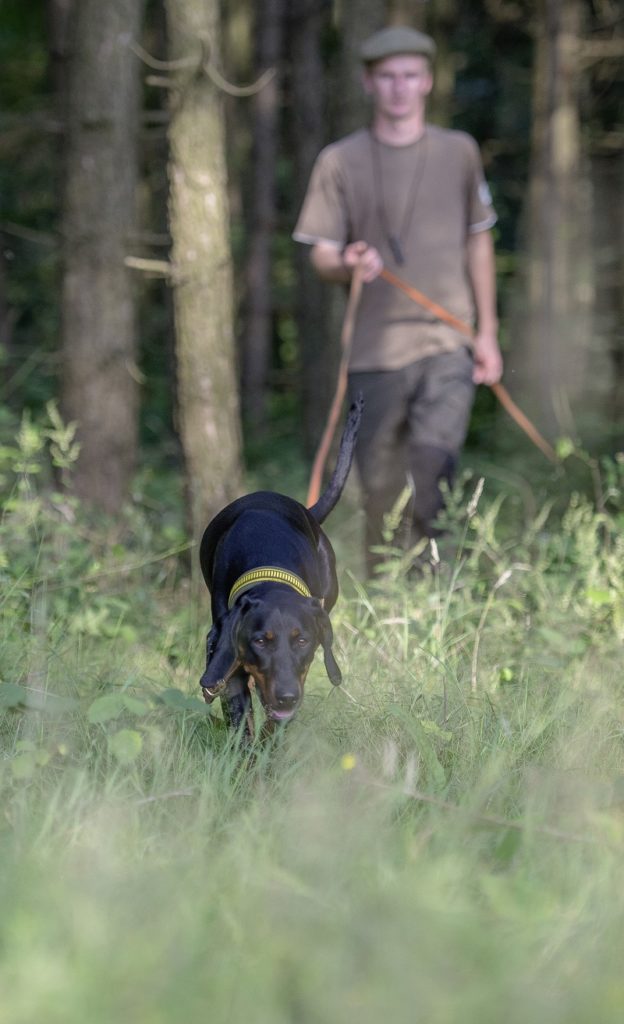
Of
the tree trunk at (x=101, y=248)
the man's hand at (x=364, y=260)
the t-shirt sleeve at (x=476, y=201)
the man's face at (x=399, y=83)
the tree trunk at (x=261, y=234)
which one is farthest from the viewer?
the tree trunk at (x=261, y=234)

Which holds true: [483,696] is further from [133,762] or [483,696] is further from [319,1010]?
[319,1010]

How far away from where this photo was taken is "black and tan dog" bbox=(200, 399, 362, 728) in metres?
4.01

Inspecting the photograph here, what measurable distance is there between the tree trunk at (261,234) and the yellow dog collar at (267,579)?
12.9 metres

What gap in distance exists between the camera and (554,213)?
15.9 metres

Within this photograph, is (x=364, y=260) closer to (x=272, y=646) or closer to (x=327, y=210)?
(x=327, y=210)

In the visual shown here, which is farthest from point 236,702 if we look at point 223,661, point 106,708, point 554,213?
point 554,213

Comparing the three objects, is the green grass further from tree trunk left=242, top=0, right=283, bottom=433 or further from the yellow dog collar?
tree trunk left=242, top=0, right=283, bottom=433

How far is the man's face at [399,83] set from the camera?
635 centimetres

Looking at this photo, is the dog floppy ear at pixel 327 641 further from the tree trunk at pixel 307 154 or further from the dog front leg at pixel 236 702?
the tree trunk at pixel 307 154

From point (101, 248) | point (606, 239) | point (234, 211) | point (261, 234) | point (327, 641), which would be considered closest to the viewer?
point (327, 641)

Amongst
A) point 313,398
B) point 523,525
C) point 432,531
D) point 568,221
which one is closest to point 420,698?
point 432,531

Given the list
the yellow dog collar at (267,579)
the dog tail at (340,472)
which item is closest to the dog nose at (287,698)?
the yellow dog collar at (267,579)

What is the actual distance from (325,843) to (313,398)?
10.5m

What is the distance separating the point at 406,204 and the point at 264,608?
307cm
